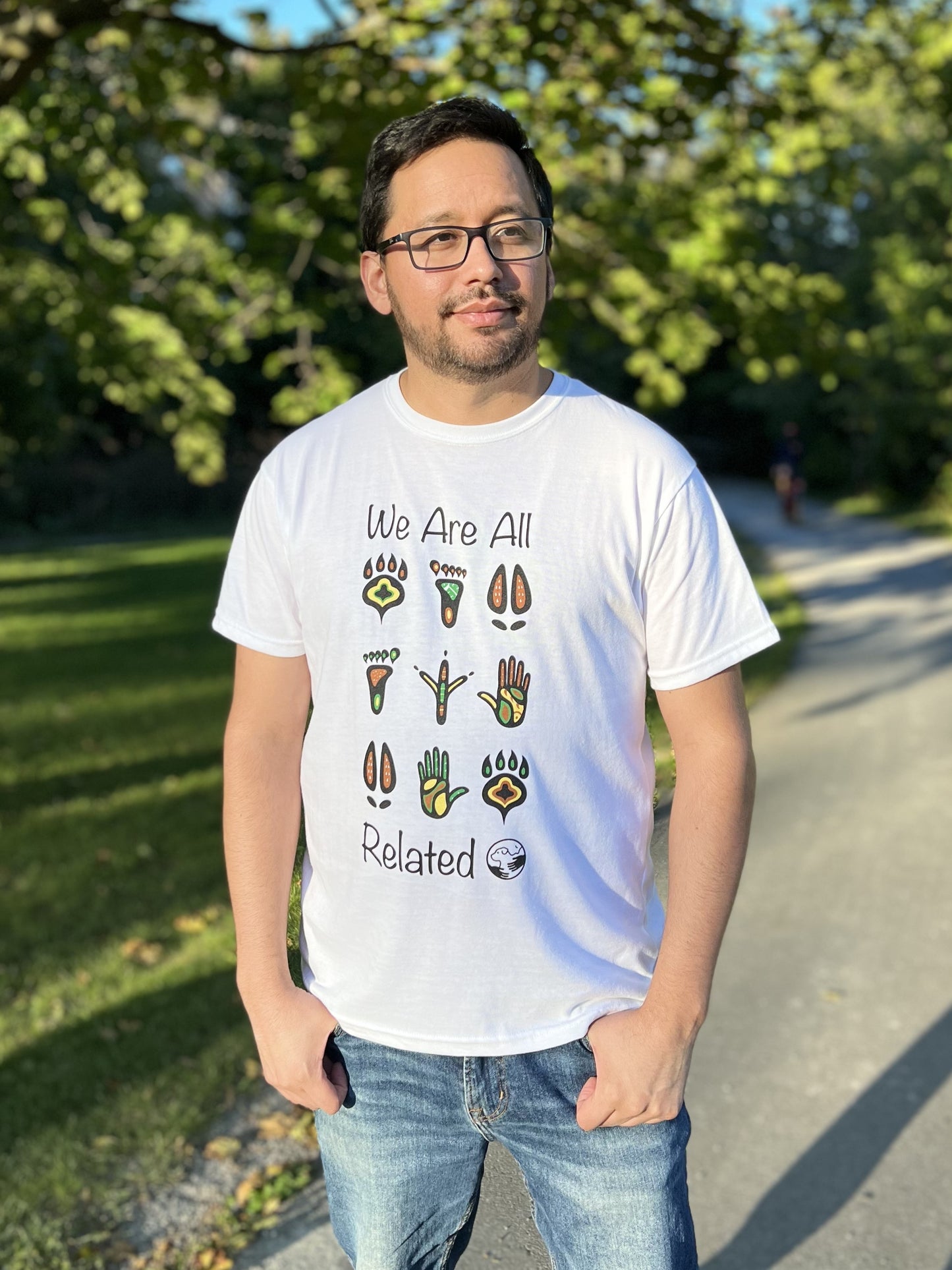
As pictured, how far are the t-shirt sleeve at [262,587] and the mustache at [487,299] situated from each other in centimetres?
33

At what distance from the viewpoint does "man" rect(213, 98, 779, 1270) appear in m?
1.70

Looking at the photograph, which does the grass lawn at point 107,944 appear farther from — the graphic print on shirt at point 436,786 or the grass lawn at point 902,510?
the grass lawn at point 902,510

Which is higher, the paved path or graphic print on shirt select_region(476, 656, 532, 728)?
graphic print on shirt select_region(476, 656, 532, 728)

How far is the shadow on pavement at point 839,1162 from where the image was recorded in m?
3.30

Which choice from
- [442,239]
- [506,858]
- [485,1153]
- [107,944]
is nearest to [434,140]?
[442,239]

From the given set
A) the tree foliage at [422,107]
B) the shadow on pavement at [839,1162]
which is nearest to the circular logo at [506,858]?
the shadow on pavement at [839,1162]

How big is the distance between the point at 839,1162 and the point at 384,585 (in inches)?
104

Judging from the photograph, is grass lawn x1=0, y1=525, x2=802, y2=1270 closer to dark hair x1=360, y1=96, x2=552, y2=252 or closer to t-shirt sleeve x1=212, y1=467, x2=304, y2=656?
t-shirt sleeve x1=212, y1=467, x2=304, y2=656

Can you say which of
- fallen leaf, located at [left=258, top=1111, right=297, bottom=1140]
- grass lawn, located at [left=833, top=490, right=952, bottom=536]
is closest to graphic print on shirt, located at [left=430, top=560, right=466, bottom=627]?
fallen leaf, located at [left=258, top=1111, right=297, bottom=1140]

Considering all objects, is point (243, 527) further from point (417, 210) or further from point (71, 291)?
point (71, 291)

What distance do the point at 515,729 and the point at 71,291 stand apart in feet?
27.8

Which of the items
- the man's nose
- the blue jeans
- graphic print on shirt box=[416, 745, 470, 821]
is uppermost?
the man's nose

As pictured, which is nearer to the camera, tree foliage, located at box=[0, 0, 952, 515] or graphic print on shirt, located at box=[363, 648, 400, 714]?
graphic print on shirt, located at box=[363, 648, 400, 714]

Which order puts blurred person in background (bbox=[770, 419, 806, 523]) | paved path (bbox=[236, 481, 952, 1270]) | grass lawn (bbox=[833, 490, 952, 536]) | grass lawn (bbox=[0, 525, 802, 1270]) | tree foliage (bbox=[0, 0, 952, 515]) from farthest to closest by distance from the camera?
blurred person in background (bbox=[770, 419, 806, 523]), grass lawn (bbox=[833, 490, 952, 536]), tree foliage (bbox=[0, 0, 952, 515]), grass lawn (bbox=[0, 525, 802, 1270]), paved path (bbox=[236, 481, 952, 1270])
